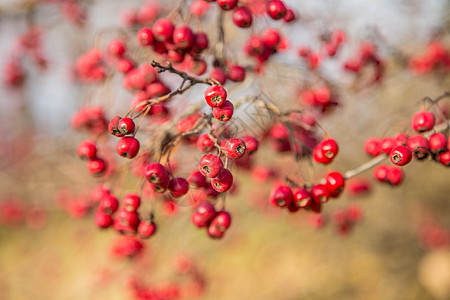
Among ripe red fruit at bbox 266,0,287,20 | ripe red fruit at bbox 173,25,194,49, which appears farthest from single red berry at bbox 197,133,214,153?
ripe red fruit at bbox 266,0,287,20

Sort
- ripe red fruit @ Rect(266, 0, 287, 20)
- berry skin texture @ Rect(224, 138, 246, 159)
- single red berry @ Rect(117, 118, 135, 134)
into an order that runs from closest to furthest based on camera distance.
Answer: berry skin texture @ Rect(224, 138, 246, 159), single red berry @ Rect(117, 118, 135, 134), ripe red fruit @ Rect(266, 0, 287, 20)

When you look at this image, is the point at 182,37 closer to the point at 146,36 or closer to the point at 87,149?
the point at 146,36

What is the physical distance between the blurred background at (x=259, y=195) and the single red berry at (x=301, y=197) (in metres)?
0.25

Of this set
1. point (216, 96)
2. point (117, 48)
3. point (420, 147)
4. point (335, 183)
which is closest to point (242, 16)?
point (216, 96)

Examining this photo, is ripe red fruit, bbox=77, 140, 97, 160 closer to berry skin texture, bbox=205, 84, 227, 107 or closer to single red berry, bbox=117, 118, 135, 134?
single red berry, bbox=117, 118, 135, 134

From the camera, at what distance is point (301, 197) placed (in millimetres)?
1631

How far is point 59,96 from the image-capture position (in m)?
10.3

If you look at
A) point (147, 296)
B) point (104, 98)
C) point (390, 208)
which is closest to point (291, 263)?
point (390, 208)

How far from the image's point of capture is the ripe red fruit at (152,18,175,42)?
69.2 inches

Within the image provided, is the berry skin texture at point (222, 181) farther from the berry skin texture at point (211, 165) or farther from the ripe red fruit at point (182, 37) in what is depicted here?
the ripe red fruit at point (182, 37)

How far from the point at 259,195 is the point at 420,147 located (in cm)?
390

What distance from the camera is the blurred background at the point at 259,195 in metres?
3.12

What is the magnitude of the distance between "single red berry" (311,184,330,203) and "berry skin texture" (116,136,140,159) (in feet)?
3.07

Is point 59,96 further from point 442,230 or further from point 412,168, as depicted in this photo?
point 442,230
